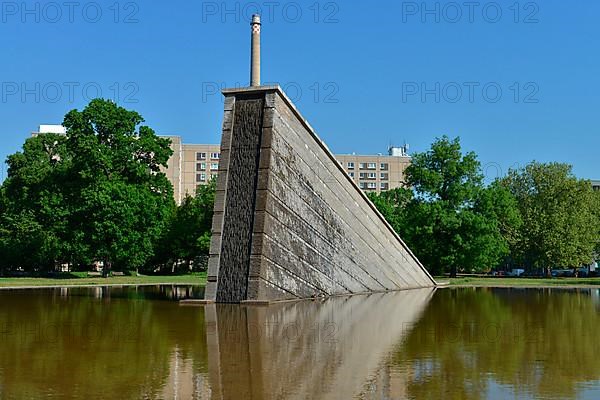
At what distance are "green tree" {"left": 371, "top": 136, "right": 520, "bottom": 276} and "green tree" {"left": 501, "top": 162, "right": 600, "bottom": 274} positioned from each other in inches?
455

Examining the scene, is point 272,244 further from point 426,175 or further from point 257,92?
point 426,175

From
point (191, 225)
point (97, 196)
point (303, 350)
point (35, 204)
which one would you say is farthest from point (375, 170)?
point (303, 350)

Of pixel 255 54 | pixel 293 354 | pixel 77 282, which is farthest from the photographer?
pixel 77 282

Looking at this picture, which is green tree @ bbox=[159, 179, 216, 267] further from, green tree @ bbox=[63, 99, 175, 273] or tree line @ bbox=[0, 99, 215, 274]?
green tree @ bbox=[63, 99, 175, 273]

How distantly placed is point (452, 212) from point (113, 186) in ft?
74.6

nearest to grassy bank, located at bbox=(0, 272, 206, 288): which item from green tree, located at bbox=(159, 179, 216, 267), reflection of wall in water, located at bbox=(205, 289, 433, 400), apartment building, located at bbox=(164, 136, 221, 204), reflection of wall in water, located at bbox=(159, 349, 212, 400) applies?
green tree, located at bbox=(159, 179, 216, 267)

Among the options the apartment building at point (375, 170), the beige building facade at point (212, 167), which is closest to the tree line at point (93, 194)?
the beige building facade at point (212, 167)

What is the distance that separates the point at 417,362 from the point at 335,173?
1617 centimetres

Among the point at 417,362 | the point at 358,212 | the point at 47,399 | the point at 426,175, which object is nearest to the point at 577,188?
the point at 426,175

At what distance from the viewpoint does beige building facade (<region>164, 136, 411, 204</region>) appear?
333 ft

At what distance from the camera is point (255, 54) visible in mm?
25141

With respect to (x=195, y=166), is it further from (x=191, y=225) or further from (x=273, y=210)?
(x=273, y=210)

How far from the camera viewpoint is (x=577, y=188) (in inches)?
2462

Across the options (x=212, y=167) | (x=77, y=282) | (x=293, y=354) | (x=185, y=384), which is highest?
(x=212, y=167)
